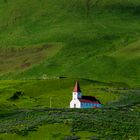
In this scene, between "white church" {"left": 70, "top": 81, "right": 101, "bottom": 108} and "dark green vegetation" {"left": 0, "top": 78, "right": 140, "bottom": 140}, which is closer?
"dark green vegetation" {"left": 0, "top": 78, "right": 140, "bottom": 140}

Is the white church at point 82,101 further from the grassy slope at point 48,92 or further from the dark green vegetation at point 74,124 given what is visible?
the dark green vegetation at point 74,124

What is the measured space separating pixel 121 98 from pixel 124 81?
6577 centimetres

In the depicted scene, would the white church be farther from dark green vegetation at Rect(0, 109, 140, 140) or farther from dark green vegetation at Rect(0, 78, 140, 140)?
dark green vegetation at Rect(0, 109, 140, 140)

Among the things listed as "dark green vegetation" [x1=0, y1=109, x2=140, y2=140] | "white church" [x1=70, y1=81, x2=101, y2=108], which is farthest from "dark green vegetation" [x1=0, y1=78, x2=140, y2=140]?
"white church" [x1=70, y1=81, x2=101, y2=108]

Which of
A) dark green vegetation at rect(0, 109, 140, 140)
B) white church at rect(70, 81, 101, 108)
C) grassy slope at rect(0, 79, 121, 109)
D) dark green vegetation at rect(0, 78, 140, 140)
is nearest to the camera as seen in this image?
dark green vegetation at rect(0, 78, 140, 140)

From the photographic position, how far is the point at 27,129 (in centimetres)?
6956

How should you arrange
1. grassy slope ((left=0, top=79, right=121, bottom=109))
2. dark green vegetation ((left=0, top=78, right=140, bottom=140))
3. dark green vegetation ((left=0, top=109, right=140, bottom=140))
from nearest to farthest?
dark green vegetation ((left=0, top=78, right=140, bottom=140)), dark green vegetation ((left=0, top=109, right=140, bottom=140)), grassy slope ((left=0, top=79, right=121, bottom=109))

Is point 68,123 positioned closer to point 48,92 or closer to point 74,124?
point 74,124

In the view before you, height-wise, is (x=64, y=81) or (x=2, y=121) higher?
(x=64, y=81)

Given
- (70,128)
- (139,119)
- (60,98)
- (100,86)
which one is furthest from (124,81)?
(70,128)

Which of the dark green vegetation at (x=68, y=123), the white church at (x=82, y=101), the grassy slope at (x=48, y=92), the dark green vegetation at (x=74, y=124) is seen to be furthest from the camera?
the grassy slope at (x=48, y=92)

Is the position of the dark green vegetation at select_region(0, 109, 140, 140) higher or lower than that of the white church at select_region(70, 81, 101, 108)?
lower

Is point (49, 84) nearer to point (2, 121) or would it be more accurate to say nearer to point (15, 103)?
point (15, 103)

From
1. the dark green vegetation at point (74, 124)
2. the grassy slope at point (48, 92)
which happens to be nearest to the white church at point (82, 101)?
the grassy slope at point (48, 92)
